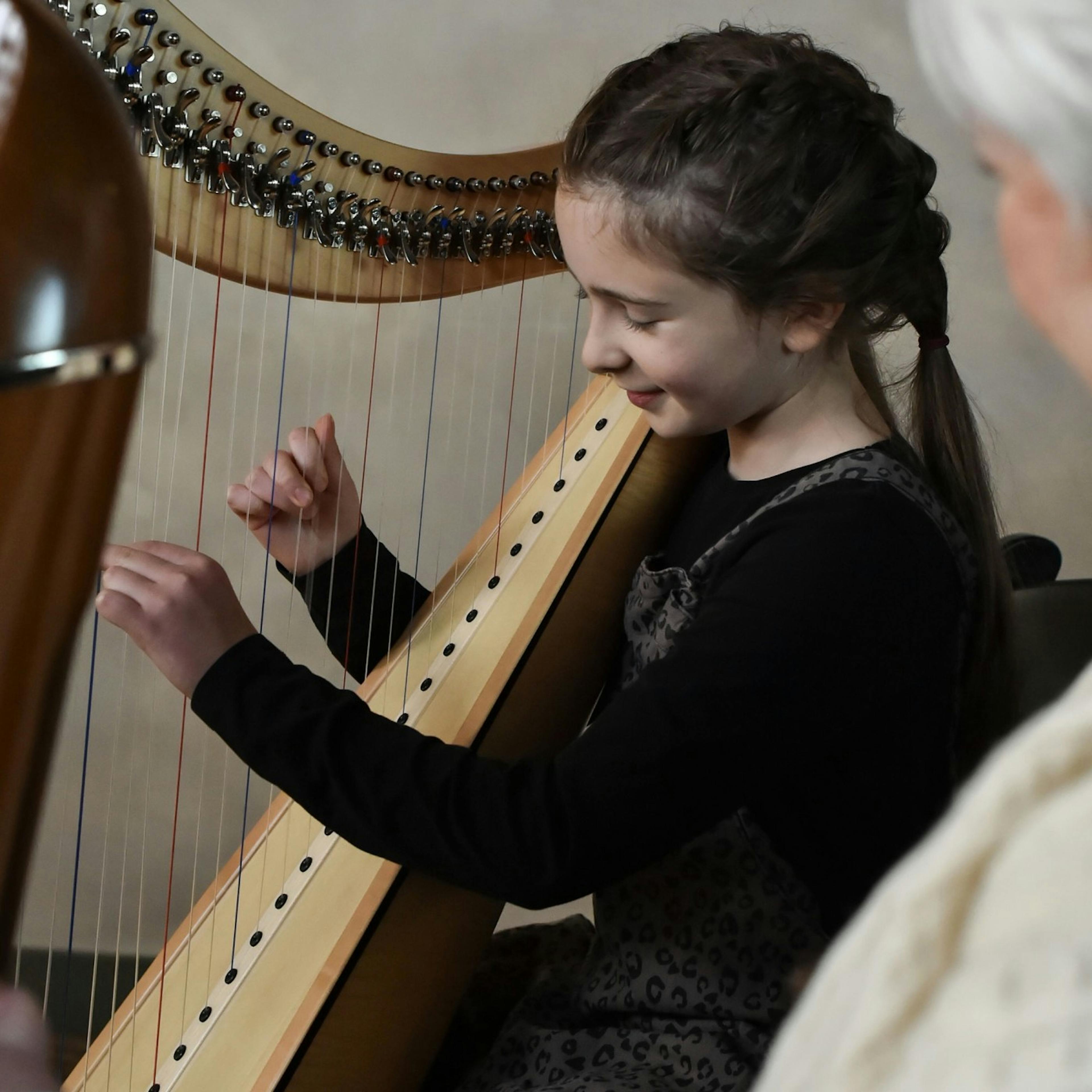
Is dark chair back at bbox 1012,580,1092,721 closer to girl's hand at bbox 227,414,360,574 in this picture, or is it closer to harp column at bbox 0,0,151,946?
girl's hand at bbox 227,414,360,574

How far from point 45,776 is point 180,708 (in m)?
1.85

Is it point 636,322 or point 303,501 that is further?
point 303,501

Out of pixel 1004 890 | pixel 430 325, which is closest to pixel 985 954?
pixel 1004 890

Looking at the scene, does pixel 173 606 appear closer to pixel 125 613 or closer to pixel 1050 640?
pixel 125 613

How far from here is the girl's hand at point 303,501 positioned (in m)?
1.19

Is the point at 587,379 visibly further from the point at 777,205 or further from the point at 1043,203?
the point at 1043,203

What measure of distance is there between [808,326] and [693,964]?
489 millimetres

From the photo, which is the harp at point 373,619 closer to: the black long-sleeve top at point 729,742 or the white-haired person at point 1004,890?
the black long-sleeve top at point 729,742

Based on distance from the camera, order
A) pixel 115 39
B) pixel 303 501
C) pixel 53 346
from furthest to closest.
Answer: pixel 303 501 → pixel 115 39 → pixel 53 346

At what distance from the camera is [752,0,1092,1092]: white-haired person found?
292 mm

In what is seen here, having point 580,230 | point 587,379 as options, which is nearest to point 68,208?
point 580,230

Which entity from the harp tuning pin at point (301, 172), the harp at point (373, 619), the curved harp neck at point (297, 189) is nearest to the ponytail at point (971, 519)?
the harp at point (373, 619)

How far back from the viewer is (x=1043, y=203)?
1.34 feet

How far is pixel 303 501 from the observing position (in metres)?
1.19
